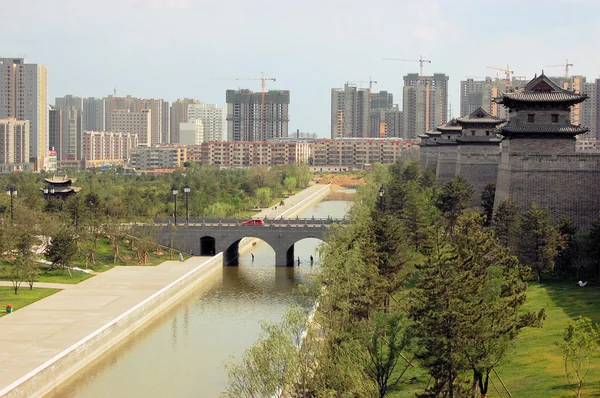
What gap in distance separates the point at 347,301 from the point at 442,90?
169m

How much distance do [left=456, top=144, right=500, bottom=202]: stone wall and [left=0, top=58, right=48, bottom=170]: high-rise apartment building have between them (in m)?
97.2

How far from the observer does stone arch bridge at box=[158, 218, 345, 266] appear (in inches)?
2012

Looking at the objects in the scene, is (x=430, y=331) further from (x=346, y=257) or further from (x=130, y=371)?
(x=130, y=371)

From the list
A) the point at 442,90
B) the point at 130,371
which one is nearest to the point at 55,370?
the point at 130,371

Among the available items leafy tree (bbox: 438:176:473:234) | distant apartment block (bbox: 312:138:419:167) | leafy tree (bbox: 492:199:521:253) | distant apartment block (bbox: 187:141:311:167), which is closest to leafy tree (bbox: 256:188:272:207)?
leafy tree (bbox: 438:176:473:234)

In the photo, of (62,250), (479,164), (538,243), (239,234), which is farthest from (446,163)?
(538,243)

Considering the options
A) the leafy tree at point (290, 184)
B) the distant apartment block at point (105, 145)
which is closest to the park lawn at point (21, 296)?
the leafy tree at point (290, 184)

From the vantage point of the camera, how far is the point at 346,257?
2886 cm

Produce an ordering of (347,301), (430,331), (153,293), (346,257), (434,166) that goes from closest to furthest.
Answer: (430,331), (347,301), (346,257), (153,293), (434,166)

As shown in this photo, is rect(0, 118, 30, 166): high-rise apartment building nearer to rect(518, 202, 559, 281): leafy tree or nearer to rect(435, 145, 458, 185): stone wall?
rect(435, 145, 458, 185): stone wall

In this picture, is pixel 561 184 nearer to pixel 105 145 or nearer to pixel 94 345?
pixel 94 345

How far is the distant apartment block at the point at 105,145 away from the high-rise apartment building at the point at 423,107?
5556cm

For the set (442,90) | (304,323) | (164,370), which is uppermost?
(442,90)

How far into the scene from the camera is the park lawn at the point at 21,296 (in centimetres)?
3591
